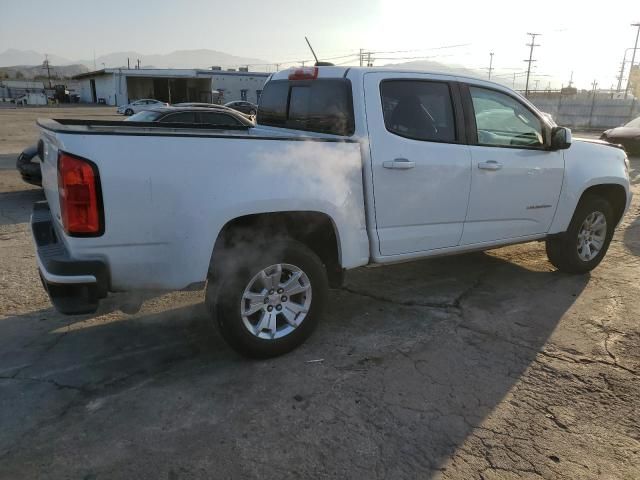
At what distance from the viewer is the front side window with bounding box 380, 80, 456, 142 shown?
3818 millimetres

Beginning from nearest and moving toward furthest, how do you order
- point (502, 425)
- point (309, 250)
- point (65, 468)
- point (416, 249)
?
1. point (65, 468)
2. point (502, 425)
3. point (309, 250)
4. point (416, 249)

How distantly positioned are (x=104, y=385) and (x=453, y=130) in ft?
10.4

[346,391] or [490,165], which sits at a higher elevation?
[490,165]

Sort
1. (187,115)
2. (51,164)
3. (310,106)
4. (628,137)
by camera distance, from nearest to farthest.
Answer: (51,164) < (310,106) < (187,115) < (628,137)

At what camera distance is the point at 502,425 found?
287cm

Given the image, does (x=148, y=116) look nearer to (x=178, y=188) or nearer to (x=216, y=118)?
(x=216, y=118)

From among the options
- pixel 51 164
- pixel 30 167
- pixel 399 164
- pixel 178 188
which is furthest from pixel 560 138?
pixel 30 167

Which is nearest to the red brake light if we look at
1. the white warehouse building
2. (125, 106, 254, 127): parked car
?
(125, 106, 254, 127): parked car

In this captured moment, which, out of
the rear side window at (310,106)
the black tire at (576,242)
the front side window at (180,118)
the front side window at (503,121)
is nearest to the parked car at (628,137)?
the black tire at (576,242)

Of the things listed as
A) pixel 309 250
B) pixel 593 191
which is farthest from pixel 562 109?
pixel 309 250

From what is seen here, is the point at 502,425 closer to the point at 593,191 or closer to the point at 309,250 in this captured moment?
the point at 309,250

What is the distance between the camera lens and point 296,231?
11.8 ft

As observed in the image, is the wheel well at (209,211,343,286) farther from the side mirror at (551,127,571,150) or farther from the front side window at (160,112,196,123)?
the front side window at (160,112,196,123)

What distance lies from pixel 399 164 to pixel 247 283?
1413mm
